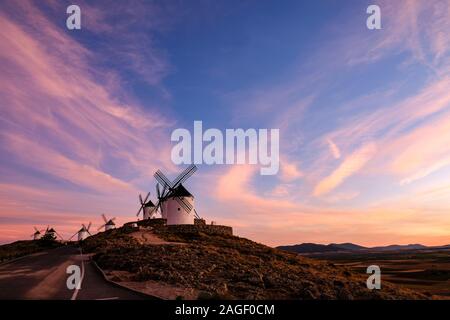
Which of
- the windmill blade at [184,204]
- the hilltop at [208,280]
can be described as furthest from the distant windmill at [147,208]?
the hilltop at [208,280]

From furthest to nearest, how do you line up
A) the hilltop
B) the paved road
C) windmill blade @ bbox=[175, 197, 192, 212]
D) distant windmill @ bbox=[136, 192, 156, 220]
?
distant windmill @ bbox=[136, 192, 156, 220], windmill blade @ bbox=[175, 197, 192, 212], the hilltop, the paved road

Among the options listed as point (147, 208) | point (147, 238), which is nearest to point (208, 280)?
point (147, 238)

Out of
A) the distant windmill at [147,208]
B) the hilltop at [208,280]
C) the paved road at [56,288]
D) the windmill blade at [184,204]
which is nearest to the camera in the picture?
the paved road at [56,288]

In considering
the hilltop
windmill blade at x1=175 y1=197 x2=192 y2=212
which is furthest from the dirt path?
the hilltop

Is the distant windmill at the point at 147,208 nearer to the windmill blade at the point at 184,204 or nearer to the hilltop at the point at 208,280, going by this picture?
the windmill blade at the point at 184,204

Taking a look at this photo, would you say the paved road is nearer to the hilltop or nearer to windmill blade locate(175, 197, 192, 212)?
the hilltop

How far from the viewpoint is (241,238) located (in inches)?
2832

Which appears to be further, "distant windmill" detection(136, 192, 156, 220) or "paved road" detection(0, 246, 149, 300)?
"distant windmill" detection(136, 192, 156, 220)
